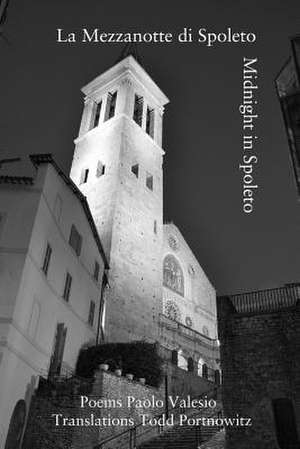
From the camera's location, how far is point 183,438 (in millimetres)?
12984

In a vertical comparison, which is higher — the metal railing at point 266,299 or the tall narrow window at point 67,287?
the tall narrow window at point 67,287

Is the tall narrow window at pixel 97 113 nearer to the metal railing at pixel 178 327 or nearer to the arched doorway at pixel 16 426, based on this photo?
the metal railing at pixel 178 327

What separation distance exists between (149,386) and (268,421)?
737 cm

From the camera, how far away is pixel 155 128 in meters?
35.8

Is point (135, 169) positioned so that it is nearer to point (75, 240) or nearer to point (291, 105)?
A: point (75, 240)

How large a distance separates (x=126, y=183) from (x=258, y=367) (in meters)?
19.5

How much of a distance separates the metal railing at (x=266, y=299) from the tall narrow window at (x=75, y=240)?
25.7ft

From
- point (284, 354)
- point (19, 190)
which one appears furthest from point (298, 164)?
point (19, 190)

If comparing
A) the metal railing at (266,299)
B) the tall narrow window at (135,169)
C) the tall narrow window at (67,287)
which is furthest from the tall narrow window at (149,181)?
the metal railing at (266,299)

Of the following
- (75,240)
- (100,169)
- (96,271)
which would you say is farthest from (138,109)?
(75,240)

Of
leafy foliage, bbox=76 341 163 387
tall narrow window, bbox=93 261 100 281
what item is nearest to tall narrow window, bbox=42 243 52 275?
leafy foliage, bbox=76 341 163 387

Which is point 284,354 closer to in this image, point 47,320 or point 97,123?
point 47,320

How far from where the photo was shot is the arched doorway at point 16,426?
11.5 m

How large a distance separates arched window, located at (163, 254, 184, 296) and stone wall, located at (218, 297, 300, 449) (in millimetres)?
18978
